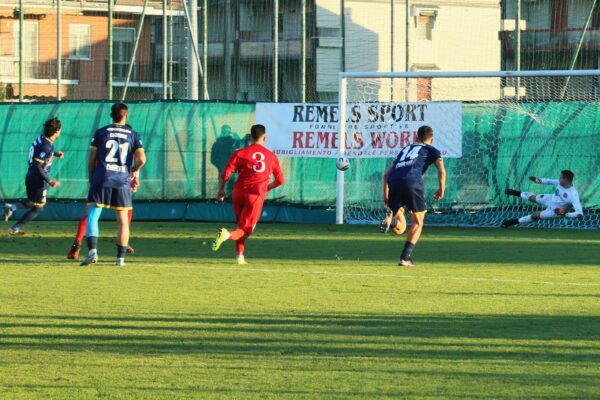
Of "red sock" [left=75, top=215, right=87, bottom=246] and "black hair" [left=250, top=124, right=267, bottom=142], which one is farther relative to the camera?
"black hair" [left=250, top=124, right=267, bottom=142]

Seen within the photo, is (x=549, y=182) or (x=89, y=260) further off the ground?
(x=549, y=182)

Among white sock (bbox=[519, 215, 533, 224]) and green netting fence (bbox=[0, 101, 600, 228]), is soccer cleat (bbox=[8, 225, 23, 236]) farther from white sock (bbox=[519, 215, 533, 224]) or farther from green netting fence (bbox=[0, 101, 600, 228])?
white sock (bbox=[519, 215, 533, 224])

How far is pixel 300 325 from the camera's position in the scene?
33.8 feet

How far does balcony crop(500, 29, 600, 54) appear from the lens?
3772cm

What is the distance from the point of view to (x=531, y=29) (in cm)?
4172

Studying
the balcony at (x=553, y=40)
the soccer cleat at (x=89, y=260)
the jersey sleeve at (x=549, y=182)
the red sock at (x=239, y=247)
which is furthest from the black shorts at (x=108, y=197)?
the balcony at (x=553, y=40)

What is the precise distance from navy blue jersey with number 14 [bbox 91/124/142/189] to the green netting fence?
10.5 m

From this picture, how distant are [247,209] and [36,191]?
5.44 meters

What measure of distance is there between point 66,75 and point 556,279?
31179 mm

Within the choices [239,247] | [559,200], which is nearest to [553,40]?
[559,200]

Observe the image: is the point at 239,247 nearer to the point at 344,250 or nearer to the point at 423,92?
the point at 344,250

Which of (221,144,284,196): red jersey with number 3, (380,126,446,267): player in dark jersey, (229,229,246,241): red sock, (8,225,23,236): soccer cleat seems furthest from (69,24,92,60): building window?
(380,126,446,267): player in dark jersey

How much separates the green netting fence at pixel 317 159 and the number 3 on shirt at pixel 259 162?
8.96 meters

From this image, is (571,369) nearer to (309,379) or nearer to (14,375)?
(309,379)
